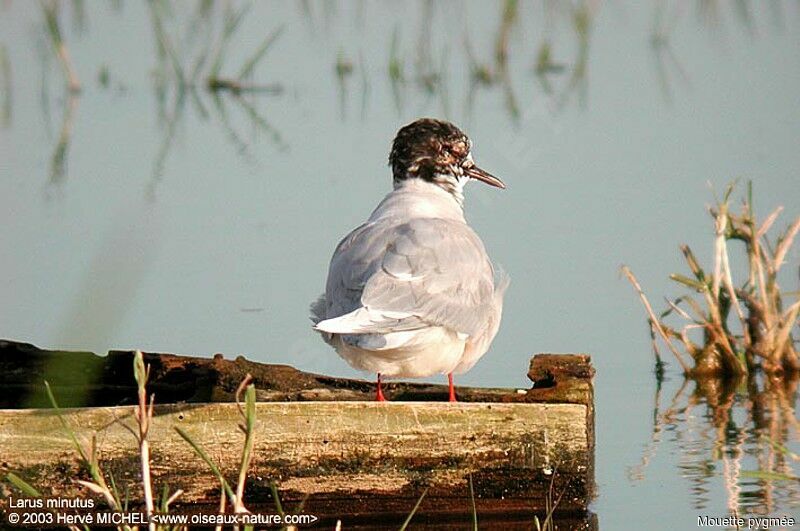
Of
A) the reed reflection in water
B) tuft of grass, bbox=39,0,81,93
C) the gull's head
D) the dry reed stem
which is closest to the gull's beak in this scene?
the gull's head

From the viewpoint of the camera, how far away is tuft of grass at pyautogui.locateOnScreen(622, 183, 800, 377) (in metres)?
6.30

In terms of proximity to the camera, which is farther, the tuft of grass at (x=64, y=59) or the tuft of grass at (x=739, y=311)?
the tuft of grass at (x=64, y=59)

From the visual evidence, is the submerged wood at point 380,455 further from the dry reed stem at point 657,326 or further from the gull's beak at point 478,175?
the gull's beak at point 478,175

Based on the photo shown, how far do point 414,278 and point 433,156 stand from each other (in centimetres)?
118

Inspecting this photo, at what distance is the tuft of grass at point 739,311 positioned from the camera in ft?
20.7

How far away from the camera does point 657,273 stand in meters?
7.55

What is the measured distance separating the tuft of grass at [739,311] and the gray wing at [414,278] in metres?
1.14

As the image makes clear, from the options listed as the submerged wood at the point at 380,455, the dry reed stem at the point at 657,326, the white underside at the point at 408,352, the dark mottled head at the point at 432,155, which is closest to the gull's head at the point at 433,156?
the dark mottled head at the point at 432,155

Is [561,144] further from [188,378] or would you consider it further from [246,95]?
[188,378]

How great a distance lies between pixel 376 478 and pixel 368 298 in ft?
1.81

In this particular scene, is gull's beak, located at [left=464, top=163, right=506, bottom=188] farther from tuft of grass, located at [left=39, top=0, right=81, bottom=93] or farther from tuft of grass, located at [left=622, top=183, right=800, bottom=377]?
tuft of grass, located at [left=39, top=0, right=81, bottom=93]

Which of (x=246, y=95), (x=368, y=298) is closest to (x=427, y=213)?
(x=368, y=298)

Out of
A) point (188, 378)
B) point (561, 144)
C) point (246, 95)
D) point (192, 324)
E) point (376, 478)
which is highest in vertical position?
point (246, 95)

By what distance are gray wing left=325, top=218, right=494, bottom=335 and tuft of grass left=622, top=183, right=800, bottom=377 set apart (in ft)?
3.73
